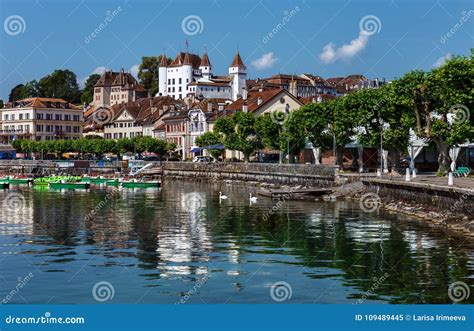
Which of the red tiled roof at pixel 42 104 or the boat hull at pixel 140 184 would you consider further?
the red tiled roof at pixel 42 104

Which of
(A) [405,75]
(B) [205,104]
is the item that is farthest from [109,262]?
(B) [205,104]

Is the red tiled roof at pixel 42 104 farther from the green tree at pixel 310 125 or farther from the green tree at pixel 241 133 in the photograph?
the green tree at pixel 310 125

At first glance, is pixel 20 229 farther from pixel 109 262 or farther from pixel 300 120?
pixel 300 120

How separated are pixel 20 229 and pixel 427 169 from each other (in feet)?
164

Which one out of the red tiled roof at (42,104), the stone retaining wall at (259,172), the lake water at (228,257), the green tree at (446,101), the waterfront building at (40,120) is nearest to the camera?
the lake water at (228,257)

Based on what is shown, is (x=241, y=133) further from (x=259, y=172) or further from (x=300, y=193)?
(x=300, y=193)

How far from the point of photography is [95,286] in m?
28.6

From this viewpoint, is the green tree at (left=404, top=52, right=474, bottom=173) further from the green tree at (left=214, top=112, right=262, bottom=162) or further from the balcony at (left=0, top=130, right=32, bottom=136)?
the balcony at (left=0, top=130, right=32, bottom=136)

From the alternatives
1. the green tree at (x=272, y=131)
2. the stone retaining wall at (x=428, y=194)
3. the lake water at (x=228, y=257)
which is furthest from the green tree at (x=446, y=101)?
the green tree at (x=272, y=131)

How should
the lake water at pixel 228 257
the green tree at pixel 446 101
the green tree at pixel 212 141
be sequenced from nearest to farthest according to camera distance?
the lake water at pixel 228 257 < the green tree at pixel 446 101 < the green tree at pixel 212 141

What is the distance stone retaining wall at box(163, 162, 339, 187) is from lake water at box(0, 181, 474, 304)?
21.0 metres

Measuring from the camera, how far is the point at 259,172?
95812mm

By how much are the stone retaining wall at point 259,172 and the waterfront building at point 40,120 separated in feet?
180

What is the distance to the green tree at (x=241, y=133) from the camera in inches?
4242
